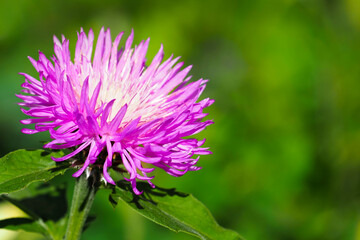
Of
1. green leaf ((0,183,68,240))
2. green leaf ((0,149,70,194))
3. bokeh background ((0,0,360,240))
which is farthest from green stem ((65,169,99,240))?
bokeh background ((0,0,360,240))

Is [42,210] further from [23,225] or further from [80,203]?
[80,203]

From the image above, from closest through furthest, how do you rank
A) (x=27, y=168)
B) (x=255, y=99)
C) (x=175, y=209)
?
(x=27, y=168)
(x=175, y=209)
(x=255, y=99)

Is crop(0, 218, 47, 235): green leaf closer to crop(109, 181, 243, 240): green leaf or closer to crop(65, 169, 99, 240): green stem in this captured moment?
crop(65, 169, 99, 240): green stem

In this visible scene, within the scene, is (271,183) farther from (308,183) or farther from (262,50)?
(262,50)

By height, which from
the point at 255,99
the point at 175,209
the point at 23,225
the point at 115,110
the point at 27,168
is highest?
the point at 255,99

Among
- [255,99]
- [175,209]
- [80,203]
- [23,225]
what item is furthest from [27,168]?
[255,99]

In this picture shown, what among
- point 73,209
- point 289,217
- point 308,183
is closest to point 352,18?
point 308,183
